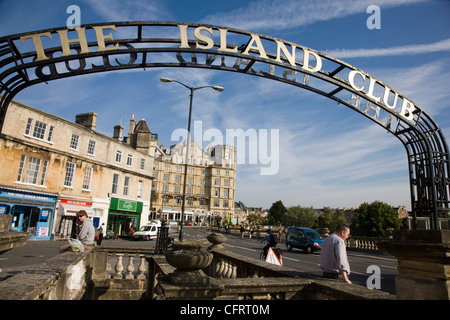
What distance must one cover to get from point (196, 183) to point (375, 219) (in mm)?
62844

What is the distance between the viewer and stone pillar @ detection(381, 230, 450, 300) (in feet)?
9.69

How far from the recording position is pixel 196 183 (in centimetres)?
10175

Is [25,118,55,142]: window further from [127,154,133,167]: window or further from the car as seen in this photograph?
the car

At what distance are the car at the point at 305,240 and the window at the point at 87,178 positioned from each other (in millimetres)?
20613

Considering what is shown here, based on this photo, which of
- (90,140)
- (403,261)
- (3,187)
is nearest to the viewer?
(403,261)

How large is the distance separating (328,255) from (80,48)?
6.04 metres

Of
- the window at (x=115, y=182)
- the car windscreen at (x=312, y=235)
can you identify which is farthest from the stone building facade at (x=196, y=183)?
the car windscreen at (x=312, y=235)

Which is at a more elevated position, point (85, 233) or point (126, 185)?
point (126, 185)

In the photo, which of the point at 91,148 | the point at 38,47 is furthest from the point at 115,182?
the point at 38,47

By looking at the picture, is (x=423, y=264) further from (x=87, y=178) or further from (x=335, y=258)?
(x=87, y=178)

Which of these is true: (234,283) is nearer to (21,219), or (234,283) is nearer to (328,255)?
(328,255)

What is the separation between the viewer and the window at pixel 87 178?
29.3 m
